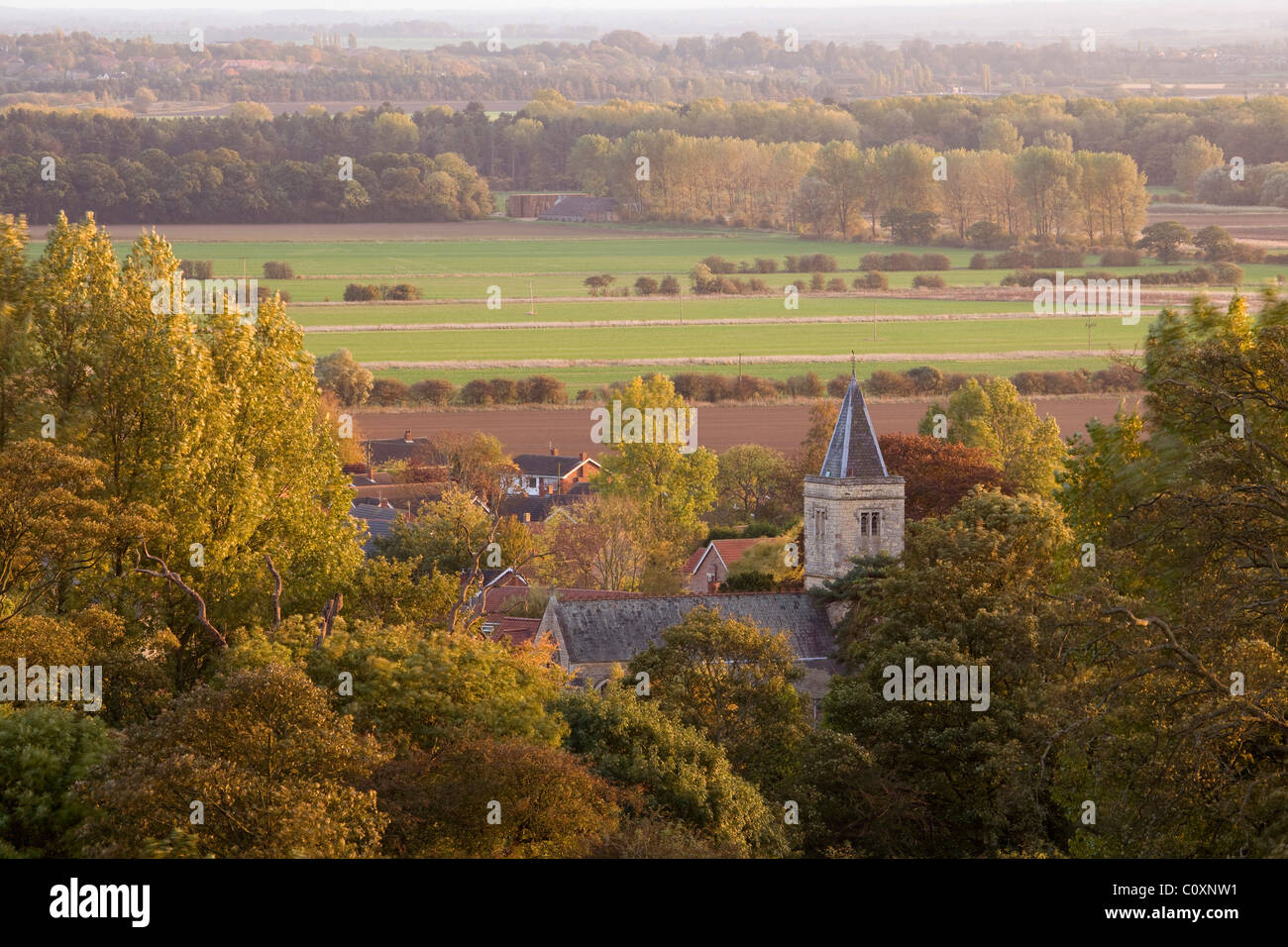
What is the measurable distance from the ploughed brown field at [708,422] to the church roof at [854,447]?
37580 mm

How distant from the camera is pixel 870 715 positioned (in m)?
36.2

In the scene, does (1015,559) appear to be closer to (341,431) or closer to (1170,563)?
(1170,563)

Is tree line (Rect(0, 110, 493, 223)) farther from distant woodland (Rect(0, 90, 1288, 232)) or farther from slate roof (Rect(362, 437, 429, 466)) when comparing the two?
slate roof (Rect(362, 437, 429, 466))

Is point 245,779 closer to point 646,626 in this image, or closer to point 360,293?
point 646,626

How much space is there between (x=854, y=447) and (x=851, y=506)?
2.05 meters

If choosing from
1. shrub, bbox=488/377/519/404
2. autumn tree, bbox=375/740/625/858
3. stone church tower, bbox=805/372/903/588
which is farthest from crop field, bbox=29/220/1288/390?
autumn tree, bbox=375/740/625/858

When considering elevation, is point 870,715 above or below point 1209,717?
below

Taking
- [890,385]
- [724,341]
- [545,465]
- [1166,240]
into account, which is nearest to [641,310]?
[724,341]

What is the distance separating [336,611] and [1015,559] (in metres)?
16.3

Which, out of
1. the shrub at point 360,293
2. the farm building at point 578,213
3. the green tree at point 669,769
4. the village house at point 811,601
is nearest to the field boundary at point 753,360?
the shrub at point 360,293

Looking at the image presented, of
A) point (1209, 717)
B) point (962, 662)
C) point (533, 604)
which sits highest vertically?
point (1209, 717)
